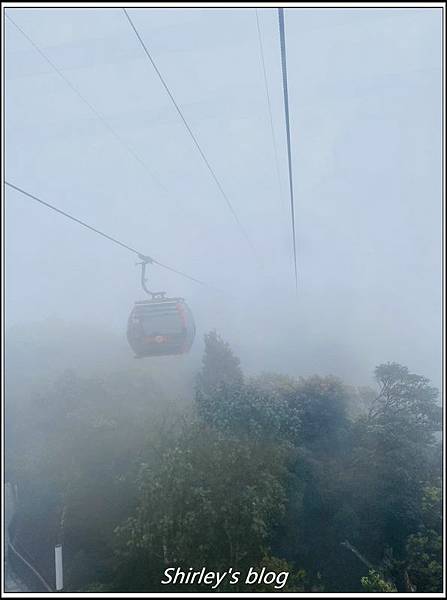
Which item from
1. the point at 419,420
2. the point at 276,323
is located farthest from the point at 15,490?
the point at 276,323

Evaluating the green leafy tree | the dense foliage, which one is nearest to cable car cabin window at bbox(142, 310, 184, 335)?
the dense foliage

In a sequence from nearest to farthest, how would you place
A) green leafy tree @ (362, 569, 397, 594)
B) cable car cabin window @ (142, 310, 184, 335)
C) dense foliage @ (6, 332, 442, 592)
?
green leafy tree @ (362, 569, 397, 594) < dense foliage @ (6, 332, 442, 592) < cable car cabin window @ (142, 310, 184, 335)

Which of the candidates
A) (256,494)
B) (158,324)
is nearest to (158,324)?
(158,324)

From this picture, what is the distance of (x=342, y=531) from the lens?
6.62 meters

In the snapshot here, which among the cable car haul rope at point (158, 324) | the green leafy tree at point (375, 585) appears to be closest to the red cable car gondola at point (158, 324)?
the cable car haul rope at point (158, 324)

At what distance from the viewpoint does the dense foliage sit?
576 cm

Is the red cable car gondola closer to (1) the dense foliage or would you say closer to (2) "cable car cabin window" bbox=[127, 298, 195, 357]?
(2) "cable car cabin window" bbox=[127, 298, 195, 357]

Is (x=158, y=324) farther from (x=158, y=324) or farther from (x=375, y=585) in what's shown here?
(x=375, y=585)

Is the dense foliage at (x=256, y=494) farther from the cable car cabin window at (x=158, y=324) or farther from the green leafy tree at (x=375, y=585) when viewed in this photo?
the cable car cabin window at (x=158, y=324)

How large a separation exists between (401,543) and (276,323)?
11.8m

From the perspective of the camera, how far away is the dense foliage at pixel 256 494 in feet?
18.9

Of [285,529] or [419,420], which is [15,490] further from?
[419,420]

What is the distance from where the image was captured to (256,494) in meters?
6.15

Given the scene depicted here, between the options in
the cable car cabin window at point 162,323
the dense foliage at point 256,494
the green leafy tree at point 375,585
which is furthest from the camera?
the cable car cabin window at point 162,323
